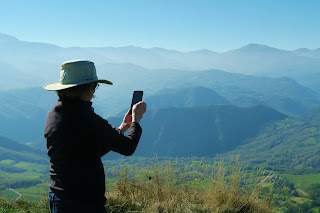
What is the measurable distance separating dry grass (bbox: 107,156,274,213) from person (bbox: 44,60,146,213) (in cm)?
223

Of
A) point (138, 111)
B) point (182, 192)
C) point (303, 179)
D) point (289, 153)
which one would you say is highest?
point (138, 111)

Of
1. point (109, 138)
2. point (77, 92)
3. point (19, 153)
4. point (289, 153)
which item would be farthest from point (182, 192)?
point (19, 153)

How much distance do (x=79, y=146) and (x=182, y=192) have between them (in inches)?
119

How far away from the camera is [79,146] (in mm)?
1995

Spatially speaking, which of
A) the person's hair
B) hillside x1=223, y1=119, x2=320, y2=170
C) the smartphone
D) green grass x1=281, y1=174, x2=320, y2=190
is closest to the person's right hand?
the smartphone

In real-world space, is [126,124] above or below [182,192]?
above

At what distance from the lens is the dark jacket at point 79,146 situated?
6.51 ft

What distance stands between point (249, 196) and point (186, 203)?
1.04m

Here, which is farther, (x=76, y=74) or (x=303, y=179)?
(x=303, y=179)

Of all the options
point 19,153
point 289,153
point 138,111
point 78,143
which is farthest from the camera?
point 19,153

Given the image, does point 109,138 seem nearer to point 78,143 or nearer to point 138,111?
point 78,143

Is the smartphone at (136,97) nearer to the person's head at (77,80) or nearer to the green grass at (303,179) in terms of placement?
the person's head at (77,80)

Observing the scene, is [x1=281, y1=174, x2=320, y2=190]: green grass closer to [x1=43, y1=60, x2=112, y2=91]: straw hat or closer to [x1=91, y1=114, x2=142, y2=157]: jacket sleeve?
[x1=91, y1=114, x2=142, y2=157]: jacket sleeve

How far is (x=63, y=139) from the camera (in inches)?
79.4
